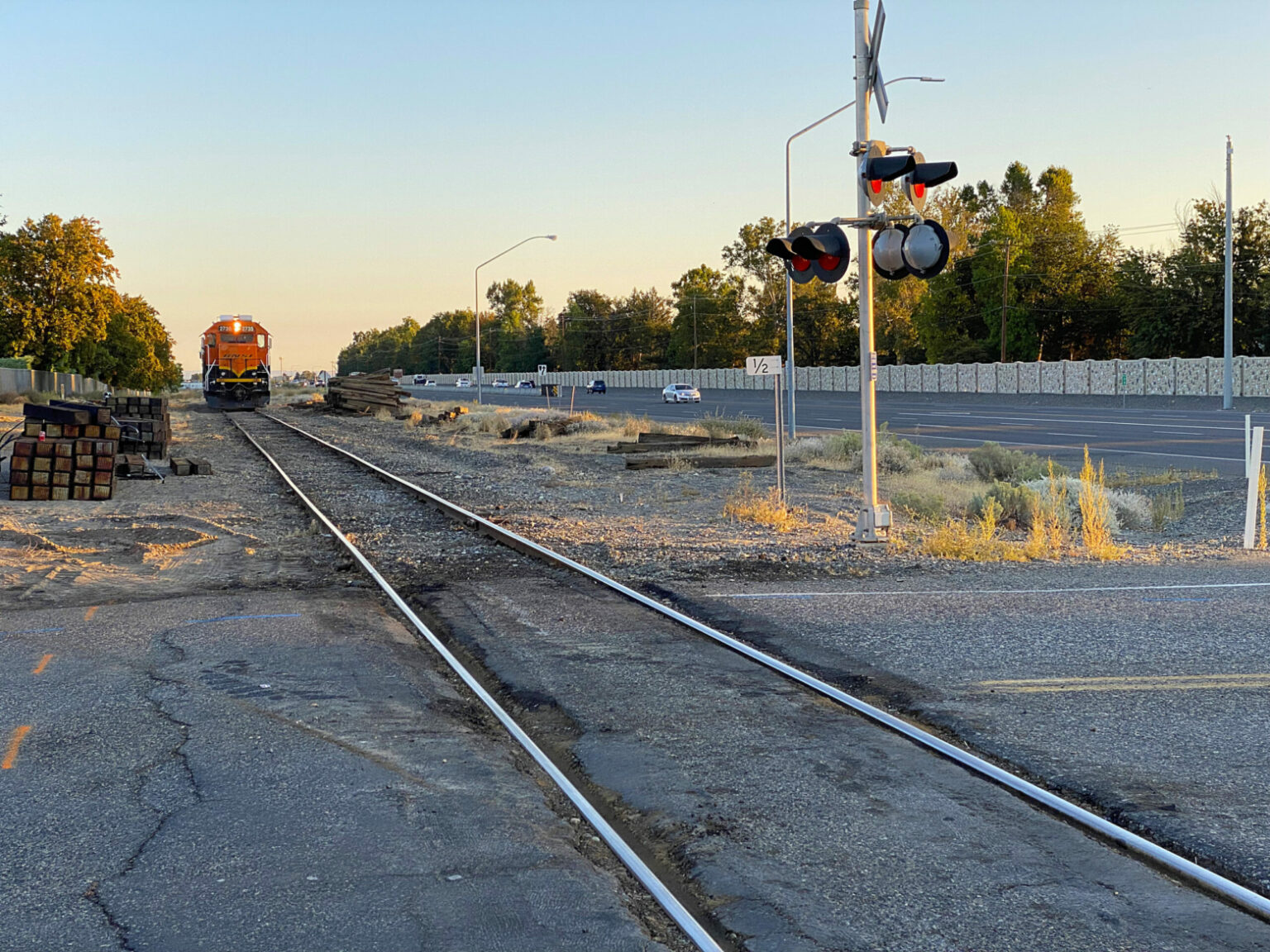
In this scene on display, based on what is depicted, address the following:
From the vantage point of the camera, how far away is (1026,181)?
105188 millimetres

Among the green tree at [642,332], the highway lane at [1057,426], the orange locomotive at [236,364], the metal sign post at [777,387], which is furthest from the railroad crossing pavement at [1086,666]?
the green tree at [642,332]

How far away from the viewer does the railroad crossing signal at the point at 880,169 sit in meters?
12.2

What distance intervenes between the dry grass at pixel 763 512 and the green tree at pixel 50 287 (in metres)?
55.1

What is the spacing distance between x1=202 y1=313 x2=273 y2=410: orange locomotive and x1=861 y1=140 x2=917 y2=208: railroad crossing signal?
47387mm

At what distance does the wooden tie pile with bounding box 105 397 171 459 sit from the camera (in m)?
26.7

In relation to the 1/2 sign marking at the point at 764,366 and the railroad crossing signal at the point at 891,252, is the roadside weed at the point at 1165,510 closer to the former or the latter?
the 1/2 sign marking at the point at 764,366

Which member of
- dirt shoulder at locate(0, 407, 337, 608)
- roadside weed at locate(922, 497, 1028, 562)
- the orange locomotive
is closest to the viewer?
dirt shoulder at locate(0, 407, 337, 608)

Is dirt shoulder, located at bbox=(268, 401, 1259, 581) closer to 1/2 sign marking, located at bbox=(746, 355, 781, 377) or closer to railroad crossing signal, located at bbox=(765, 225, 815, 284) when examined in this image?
1/2 sign marking, located at bbox=(746, 355, 781, 377)

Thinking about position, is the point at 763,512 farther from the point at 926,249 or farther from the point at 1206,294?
the point at 1206,294

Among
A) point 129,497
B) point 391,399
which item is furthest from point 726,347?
point 129,497

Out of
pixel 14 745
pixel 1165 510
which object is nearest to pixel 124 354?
pixel 1165 510

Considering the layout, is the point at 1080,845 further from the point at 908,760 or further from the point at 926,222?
the point at 926,222

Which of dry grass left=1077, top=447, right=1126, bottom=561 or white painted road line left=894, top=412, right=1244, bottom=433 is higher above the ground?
white painted road line left=894, top=412, right=1244, bottom=433

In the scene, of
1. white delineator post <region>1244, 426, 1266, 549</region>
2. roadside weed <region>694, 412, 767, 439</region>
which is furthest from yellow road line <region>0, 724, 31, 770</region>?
roadside weed <region>694, 412, 767, 439</region>
